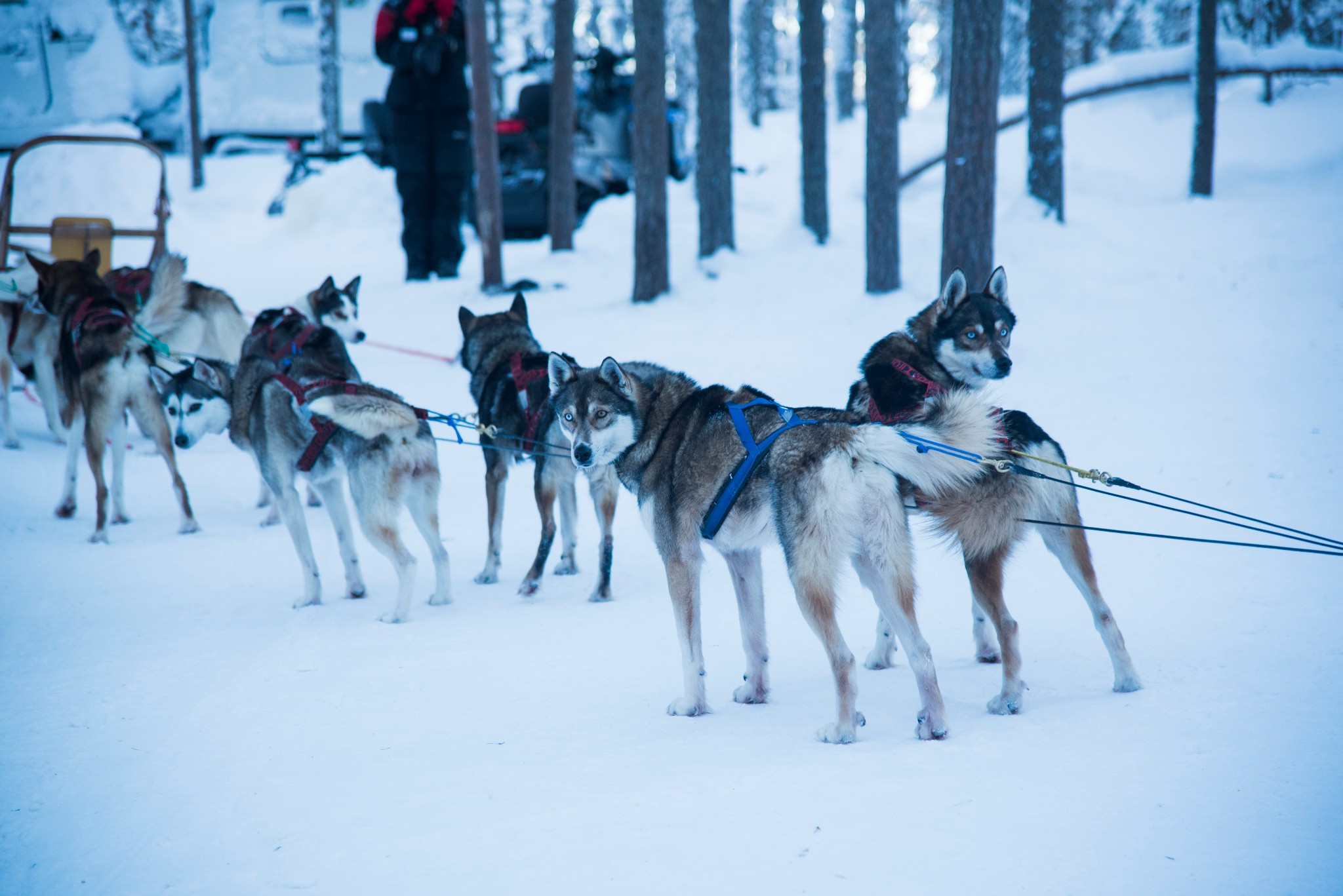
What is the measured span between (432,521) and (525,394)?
81cm

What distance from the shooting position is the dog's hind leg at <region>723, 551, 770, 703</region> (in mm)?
3311

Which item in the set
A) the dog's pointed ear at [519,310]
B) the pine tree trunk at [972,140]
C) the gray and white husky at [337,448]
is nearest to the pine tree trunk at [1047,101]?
the pine tree trunk at [972,140]

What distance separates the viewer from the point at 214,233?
17.0m

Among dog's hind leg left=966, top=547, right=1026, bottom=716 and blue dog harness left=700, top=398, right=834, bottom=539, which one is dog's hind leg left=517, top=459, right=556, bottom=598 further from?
dog's hind leg left=966, top=547, right=1026, bottom=716

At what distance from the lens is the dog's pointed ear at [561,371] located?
368 cm

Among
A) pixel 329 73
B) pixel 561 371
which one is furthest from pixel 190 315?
pixel 329 73

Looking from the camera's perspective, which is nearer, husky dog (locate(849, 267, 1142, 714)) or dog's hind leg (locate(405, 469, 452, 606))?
husky dog (locate(849, 267, 1142, 714))

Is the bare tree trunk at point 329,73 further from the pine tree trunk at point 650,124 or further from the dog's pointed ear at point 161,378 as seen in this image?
the dog's pointed ear at point 161,378

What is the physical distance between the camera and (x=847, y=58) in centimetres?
3275

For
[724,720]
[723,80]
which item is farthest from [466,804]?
[723,80]

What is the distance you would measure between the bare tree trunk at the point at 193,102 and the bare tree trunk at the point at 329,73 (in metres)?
2.48

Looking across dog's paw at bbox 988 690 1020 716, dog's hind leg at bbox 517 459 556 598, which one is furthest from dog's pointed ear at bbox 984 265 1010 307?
dog's hind leg at bbox 517 459 556 598

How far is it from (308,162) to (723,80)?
1172cm

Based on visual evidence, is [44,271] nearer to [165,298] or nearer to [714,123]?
[165,298]
